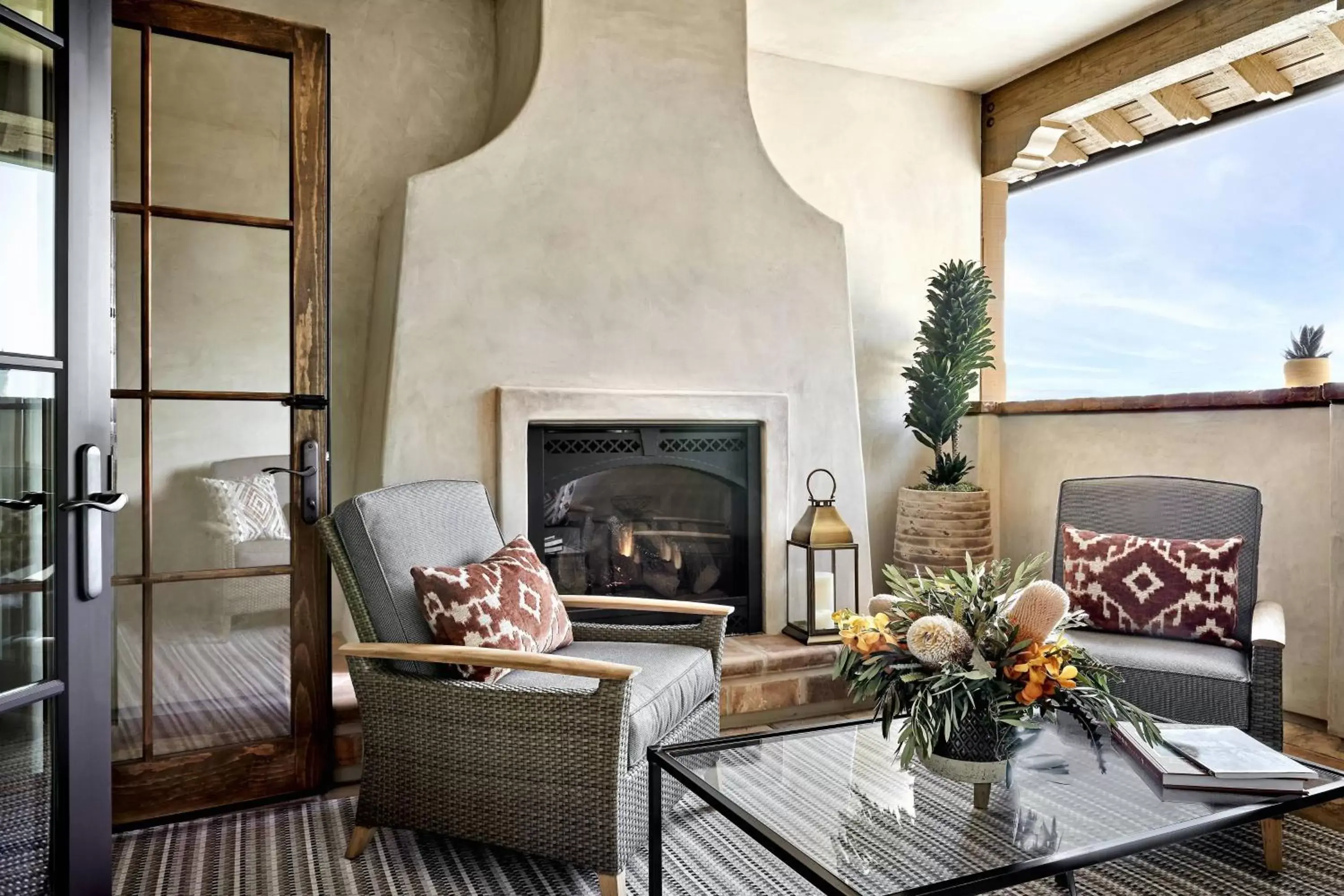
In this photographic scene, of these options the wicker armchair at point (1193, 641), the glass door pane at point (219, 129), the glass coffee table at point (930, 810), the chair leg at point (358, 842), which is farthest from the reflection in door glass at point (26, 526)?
the wicker armchair at point (1193, 641)

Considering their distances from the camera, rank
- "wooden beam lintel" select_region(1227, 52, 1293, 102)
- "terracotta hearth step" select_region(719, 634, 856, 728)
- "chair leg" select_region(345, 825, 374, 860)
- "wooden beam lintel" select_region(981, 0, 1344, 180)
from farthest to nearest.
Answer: "wooden beam lintel" select_region(1227, 52, 1293, 102), "wooden beam lintel" select_region(981, 0, 1344, 180), "terracotta hearth step" select_region(719, 634, 856, 728), "chair leg" select_region(345, 825, 374, 860)

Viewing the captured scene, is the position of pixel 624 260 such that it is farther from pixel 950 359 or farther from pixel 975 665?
pixel 975 665

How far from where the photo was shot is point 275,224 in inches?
103

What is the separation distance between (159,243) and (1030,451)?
11.8ft

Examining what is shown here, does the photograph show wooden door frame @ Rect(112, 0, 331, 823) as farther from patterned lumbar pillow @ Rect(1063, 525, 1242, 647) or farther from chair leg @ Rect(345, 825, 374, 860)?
patterned lumbar pillow @ Rect(1063, 525, 1242, 647)

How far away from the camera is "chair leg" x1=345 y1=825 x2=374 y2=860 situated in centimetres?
225

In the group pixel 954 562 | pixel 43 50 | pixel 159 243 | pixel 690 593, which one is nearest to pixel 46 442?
pixel 43 50

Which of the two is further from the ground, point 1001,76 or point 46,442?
point 1001,76

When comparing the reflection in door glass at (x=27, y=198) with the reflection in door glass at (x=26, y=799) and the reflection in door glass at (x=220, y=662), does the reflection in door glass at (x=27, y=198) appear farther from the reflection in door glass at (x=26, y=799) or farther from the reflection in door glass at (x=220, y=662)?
the reflection in door glass at (x=220, y=662)

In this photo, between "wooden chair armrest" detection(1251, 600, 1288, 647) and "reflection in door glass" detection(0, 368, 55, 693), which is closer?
"reflection in door glass" detection(0, 368, 55, 693)

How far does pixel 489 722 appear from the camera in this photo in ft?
6.93

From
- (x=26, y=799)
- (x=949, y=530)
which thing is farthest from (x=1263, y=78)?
(x=26, y=799)

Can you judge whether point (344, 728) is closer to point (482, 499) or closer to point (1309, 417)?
point (482, 499)

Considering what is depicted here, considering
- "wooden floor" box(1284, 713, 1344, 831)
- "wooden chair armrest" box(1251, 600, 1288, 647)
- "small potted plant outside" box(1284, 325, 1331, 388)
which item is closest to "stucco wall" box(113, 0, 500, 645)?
"wooden chair armrest" box(1251, 600, 1288, 647)
